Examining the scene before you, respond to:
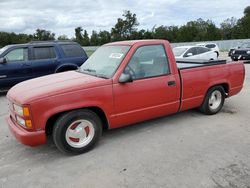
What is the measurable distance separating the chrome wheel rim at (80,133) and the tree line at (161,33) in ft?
177

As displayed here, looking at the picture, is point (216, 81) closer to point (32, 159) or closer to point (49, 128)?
point (49, 128)

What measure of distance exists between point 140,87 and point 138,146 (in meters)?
1.01

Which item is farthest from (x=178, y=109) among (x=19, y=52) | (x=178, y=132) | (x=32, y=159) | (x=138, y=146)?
(x=19, y=52)

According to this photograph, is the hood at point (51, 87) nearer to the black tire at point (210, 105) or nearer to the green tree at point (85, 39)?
the black tire at point (210, 105)

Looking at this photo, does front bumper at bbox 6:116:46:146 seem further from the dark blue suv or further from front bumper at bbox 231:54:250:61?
front bumper at bbox 231:54:250:61

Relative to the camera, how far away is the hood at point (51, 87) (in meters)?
3.79

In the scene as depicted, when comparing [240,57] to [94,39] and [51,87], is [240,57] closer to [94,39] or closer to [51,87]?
[51,87]

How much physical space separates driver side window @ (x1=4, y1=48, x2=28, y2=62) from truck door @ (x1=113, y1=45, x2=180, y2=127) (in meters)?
5.91

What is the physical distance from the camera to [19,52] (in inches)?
357

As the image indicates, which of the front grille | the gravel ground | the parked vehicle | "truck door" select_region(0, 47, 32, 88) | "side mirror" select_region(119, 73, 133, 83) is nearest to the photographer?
the gravel ground

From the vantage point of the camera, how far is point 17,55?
9.03 meters

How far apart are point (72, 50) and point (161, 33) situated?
52.2 m

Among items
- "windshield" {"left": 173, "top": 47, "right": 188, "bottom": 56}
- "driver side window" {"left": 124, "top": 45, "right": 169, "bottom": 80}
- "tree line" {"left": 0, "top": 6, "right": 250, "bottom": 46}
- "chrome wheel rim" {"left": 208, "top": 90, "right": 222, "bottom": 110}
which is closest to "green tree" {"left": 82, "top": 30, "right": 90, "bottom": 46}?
"tree line" {"left": 0, "top": 6, "right": 250, "bottom": 46}

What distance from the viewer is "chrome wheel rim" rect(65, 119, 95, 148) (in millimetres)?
4043
